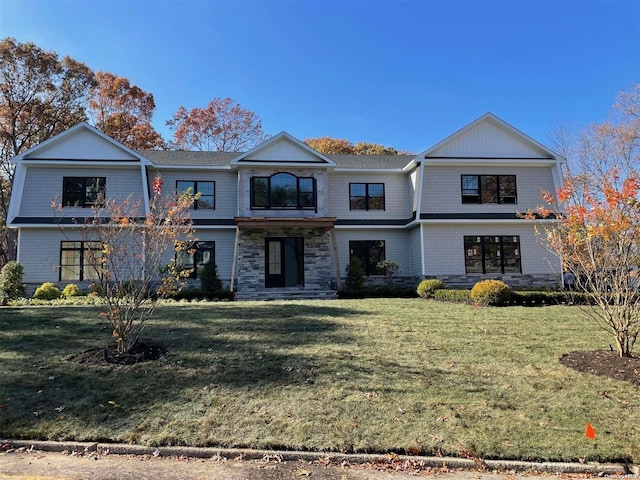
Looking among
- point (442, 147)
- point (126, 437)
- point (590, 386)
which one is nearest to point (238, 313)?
point (126, 437)

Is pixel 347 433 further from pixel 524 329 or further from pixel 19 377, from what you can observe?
pixel 524 329

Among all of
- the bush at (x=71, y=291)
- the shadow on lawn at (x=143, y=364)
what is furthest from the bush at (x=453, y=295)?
the bush at (x=71, y=291)

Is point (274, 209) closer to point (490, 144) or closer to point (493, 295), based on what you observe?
point (493, 295)

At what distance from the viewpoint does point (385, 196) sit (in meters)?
20.3

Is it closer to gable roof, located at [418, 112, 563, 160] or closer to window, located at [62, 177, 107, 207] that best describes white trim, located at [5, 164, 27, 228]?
window, located at [62, 177, 107, 207]

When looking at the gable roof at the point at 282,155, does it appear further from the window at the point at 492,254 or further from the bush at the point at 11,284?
the bush at the point at 11,284

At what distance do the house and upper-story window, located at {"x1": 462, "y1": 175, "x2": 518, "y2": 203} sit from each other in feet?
0.17

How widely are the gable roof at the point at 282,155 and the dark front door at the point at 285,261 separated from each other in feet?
11.4

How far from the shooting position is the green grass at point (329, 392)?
15.6ft

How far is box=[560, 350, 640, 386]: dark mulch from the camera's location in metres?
6.32

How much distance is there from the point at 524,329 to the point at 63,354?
29.7 feet

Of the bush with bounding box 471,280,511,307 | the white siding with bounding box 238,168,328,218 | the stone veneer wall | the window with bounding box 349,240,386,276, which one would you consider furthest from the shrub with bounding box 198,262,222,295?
the bush with bounding box 471,280,511,307

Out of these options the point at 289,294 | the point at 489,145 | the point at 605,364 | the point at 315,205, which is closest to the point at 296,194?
the point at 315,205

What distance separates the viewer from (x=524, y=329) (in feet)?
30.4
